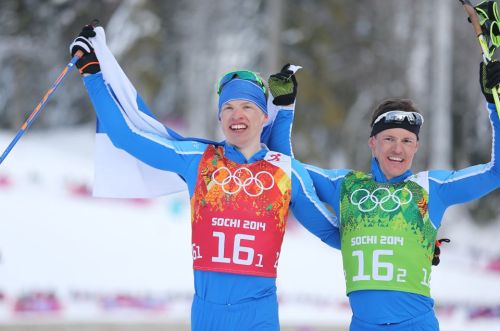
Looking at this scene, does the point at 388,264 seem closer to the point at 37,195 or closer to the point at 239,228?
the point at 239,228

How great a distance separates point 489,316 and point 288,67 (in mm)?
7000

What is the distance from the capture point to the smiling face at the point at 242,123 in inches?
160

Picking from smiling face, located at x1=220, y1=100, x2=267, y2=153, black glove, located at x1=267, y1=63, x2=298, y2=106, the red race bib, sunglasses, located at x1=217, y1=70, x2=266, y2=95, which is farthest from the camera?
black glove, located at x1=267, y1=63, x2=298, y2=106

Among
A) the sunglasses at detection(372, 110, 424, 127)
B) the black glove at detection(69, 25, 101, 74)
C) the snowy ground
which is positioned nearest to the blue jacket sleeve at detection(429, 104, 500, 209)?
the sunglasses at detection(372, 110, 424, 127)

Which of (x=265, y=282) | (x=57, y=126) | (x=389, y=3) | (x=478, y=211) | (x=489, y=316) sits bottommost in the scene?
(x=265, y=282)

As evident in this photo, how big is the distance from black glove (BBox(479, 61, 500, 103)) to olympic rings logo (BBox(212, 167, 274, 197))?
1.03 meters

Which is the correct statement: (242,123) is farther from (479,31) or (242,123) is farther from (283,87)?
(479,31)

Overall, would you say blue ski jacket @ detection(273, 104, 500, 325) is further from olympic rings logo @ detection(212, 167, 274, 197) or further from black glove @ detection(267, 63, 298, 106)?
olympic rings logo @ detection(212, 167, 274, 197)

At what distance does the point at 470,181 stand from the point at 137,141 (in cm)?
153

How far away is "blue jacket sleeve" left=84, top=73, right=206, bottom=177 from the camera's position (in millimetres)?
4203

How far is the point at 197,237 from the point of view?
13.2 ft

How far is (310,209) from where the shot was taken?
4.21 metres

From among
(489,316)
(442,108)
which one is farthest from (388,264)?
(442,108)

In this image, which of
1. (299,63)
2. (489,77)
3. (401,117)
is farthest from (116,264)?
(299,63)
